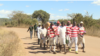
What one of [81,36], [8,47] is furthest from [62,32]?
[8,47]

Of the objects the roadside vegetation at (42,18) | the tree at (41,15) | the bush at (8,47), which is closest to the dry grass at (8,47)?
the bush at (8,47)

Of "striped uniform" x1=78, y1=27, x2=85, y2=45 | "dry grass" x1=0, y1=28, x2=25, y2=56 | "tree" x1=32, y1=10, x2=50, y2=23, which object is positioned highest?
"tree" x1=32, y1=10, x2=50, y2=23

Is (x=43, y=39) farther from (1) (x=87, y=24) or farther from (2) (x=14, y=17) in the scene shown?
(2) (x=14, y=17)

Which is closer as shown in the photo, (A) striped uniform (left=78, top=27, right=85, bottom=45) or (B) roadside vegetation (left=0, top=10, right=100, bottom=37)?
(A) striped uniform (left=78, top=27, right=85, bottom=45)

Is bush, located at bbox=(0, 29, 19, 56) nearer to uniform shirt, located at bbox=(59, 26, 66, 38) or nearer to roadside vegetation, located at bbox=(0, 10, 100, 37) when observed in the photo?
uniform shirt, located at bbox=(59, 26, 66, 38)

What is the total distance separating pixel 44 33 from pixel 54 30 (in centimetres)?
123

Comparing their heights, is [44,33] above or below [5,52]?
above

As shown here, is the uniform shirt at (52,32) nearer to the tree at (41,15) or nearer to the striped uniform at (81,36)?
the striped uniform at (81,36)

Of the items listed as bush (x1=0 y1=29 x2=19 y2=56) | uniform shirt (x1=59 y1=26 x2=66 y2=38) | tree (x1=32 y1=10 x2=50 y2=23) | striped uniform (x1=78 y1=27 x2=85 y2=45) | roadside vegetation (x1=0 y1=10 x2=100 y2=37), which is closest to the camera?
bush (x1=0 y1=29 x2=19 y2=56)

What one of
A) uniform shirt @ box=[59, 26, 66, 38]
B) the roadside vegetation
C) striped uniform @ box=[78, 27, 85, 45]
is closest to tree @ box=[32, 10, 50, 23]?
the roadside vegetation

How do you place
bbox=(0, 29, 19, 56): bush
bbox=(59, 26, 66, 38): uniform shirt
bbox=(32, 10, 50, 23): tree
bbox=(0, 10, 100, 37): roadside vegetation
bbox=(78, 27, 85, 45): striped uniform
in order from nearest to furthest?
bbox=(0, 29, 19, 56): bush, bbox=(59, 26, 66, 38): uniform shirt, bbox=(78, 27, 85, 45): striped uniform, bbox=(0, 10, 100, 37): roadside vegetation, bbox=(32, 10, 50, 23): tree

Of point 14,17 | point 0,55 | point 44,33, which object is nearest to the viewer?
point 0,55

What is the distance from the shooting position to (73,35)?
6277 mm

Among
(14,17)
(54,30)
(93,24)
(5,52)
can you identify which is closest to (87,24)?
(93,24)
